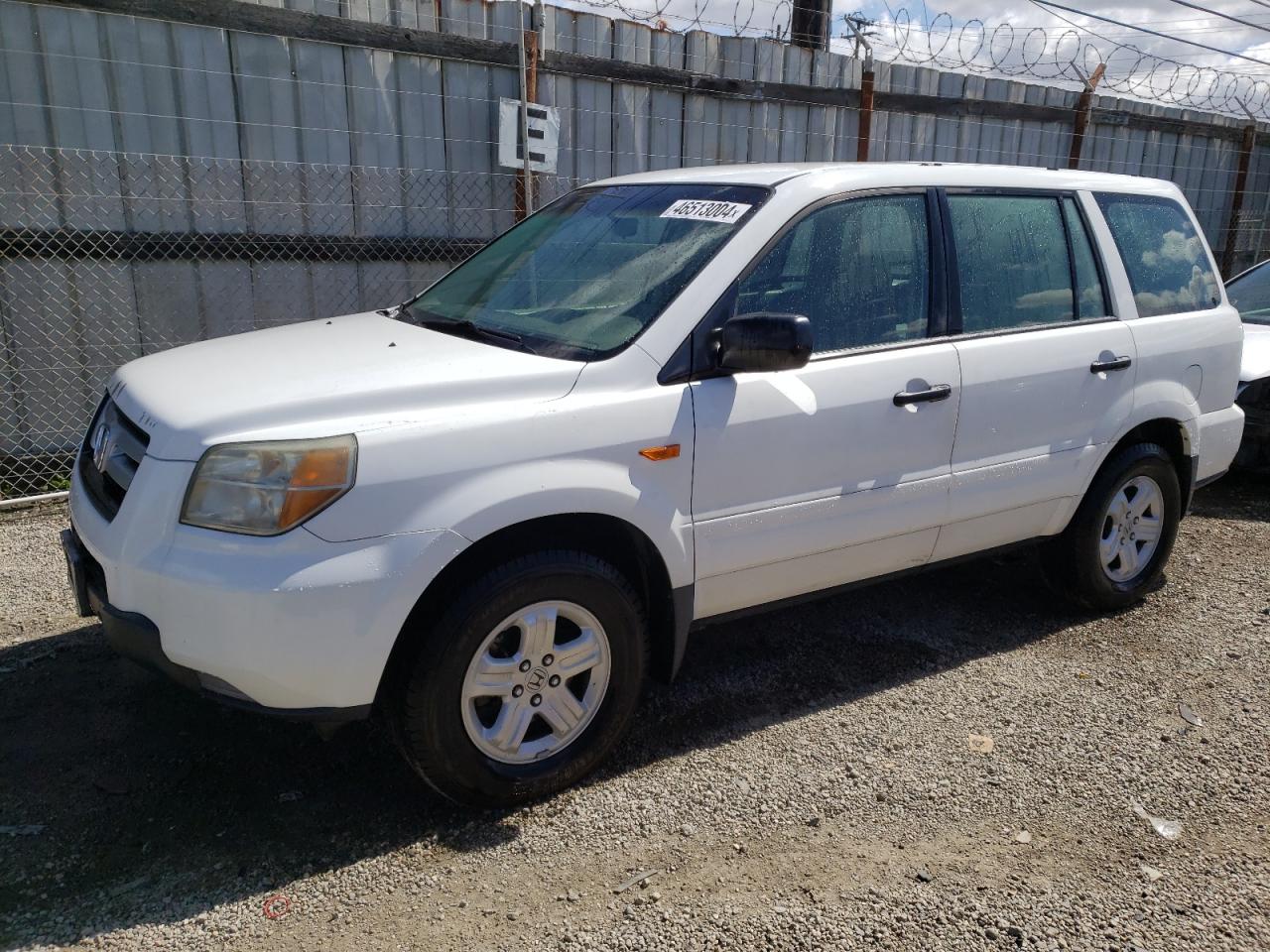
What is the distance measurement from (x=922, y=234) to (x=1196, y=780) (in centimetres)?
213

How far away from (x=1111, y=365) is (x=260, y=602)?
344 centimetres

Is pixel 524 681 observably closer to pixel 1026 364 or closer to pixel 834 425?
pixel 834 425

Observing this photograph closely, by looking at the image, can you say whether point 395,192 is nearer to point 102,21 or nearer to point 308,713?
point 102,21

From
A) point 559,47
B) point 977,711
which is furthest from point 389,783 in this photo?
point 559,47

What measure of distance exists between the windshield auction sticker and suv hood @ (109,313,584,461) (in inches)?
32.2

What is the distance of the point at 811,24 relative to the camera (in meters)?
9.25

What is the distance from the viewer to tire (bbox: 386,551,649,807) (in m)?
2.79

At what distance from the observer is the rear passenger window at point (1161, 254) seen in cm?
438

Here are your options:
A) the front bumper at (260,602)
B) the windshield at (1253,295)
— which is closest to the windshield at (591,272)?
the front bumper at (260,602)

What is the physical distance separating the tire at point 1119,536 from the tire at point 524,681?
2.27 m

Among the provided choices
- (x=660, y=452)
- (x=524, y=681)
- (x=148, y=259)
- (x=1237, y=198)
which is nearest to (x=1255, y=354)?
(x=660, y=452)

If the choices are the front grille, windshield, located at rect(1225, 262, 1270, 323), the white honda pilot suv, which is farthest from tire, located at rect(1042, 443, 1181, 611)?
the front grille

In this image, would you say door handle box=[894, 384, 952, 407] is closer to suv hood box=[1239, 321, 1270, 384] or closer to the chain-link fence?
suv hood box=[1239, 321, 1270, 384]

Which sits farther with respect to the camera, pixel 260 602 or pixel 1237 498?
pixel 1237 498
